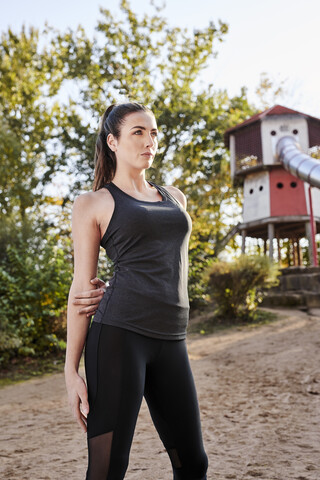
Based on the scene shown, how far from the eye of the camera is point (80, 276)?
5.67 ft

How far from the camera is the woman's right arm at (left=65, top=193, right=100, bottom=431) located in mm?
1678

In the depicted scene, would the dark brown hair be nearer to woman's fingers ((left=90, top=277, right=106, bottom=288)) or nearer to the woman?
the woman

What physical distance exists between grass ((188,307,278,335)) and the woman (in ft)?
30.2

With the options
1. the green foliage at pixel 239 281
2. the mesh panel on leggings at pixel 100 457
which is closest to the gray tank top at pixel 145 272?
the mesh panel on leggings at pixel 100 457

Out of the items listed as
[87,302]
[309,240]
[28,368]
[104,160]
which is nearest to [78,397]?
[87,302]

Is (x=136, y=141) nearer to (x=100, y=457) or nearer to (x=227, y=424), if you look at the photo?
(x=100, y=457)

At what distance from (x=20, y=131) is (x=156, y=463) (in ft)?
54.7

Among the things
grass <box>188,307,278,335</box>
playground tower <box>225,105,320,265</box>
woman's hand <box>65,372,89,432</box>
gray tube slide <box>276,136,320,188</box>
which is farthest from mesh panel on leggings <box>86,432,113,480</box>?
playground tower <box>225,105,320,265</box>

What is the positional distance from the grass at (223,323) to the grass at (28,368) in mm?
3882

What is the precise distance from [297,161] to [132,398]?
17.2 m

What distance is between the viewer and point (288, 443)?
12.4 feet

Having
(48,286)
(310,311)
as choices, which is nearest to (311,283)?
(310,311)

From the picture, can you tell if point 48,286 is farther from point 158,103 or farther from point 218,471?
point 158,103

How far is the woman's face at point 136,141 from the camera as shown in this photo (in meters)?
1.88
